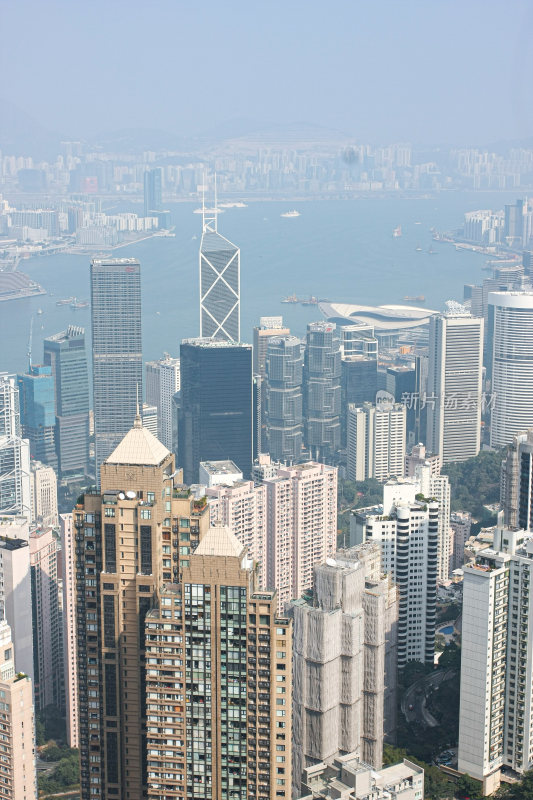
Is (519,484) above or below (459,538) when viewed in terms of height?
above

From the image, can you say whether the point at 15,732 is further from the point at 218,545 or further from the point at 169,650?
the point at 218,545

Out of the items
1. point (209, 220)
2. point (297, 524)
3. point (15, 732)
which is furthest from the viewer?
point (209, 220)

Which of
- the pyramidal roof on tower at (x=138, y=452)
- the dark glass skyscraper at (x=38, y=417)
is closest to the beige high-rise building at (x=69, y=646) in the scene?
the pyramidal roof on tower at (x=138, y=452)

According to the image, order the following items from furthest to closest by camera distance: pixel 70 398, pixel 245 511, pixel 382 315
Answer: pixel 382 315 < pixel 70 398 < pixel 245 511

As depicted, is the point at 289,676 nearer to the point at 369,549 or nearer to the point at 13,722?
the point at 13,722

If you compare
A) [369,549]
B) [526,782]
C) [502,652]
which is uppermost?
[369,549]

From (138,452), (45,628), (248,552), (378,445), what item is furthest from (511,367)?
(138,452)

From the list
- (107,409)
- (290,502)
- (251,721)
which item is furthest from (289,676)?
(107,409)
